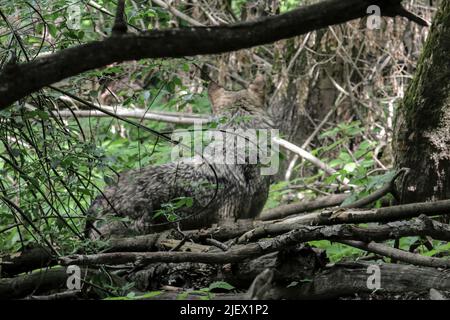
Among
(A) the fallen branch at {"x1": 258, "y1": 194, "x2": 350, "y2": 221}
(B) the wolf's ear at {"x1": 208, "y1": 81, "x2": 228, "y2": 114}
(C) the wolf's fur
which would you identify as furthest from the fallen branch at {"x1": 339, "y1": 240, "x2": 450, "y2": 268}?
(B) the wolf's ear at {"x1": 208, "y1": 81, "x2": 228, "y2": 114}

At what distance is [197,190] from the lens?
5.80 metres

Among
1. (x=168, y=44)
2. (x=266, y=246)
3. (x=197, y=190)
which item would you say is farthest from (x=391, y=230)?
(x=168, y=44)

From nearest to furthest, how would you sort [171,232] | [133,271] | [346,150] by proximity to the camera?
[133,271]
[171,232]
[346,150]

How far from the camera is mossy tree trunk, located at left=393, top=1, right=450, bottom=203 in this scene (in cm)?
566

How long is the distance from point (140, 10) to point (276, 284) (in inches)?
78.7

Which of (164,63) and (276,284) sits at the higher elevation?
(164,63)

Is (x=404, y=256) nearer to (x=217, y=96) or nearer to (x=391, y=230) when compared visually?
(x=391, y=230)

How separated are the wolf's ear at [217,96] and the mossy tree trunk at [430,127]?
7.35 ft

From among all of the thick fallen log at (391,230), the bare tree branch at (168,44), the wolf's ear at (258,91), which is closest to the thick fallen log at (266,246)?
the thick fallen log at (391,230)

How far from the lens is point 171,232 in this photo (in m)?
5.49

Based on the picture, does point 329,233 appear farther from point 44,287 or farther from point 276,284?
point 44,287

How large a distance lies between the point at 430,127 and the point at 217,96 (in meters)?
2.63
